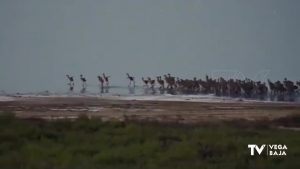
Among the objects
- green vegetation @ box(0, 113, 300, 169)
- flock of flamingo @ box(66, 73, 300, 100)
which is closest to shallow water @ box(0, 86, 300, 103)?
flock of flamingo @ box(66, 73, 300, 100)

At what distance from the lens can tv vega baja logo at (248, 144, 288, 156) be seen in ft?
61.8

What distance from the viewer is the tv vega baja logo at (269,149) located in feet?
61.8

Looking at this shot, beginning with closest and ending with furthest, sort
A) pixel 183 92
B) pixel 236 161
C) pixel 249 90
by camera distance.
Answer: pixel 236 161
pixel 249 90
pixel 183 92

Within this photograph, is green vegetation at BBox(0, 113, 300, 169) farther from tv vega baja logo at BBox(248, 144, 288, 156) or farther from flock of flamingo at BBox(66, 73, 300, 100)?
flock of flamingo at BBox(66, 73, 300, 100)

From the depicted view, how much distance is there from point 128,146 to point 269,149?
468 centimetres

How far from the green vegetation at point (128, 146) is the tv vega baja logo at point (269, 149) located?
24cm

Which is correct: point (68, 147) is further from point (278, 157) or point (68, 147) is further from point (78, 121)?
point (278, 157)

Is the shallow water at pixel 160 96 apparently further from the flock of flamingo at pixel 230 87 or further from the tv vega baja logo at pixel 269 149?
the tv vega baja logo at pixel 269 149

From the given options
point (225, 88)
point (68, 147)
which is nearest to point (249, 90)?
point (225, 88)

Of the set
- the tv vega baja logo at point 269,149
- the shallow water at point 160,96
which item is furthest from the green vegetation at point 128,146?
the shallow water at point 160,96

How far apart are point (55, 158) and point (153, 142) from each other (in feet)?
12.4

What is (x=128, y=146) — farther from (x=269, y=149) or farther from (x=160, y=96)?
(x=160, y=96)

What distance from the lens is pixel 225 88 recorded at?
282ft

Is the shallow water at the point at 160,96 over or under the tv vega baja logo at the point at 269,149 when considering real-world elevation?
over
